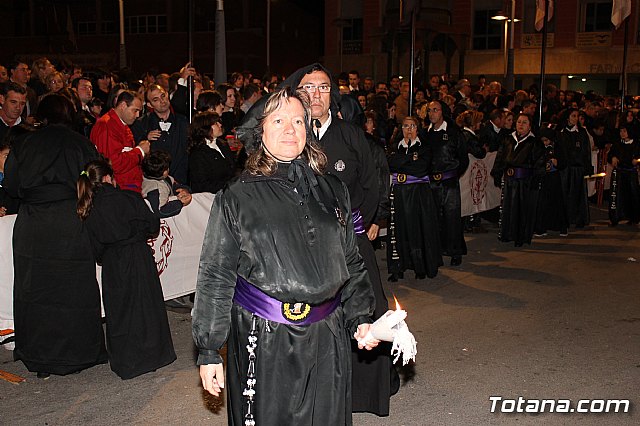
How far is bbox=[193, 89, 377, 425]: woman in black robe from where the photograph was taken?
3318 mm

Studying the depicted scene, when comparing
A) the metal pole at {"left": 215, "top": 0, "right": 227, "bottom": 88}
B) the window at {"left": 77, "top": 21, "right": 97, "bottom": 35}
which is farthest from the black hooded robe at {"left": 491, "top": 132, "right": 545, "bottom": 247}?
the window at {"left": 77, "top": 21, "right": 97, "bottom": 35}

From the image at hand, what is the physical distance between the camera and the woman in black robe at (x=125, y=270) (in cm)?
592

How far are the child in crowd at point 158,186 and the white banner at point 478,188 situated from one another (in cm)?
618

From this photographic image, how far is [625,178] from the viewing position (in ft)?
44.2

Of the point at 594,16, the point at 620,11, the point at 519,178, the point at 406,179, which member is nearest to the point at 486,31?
the point at 594,16

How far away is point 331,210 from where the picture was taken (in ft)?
11.5

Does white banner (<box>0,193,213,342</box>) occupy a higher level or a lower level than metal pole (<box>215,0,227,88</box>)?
lower

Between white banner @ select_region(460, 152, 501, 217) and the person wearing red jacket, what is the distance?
6187 millimetres

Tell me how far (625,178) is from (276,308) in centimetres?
1161

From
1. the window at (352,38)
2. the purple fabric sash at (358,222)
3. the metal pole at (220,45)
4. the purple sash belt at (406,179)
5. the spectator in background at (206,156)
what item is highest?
the window at (352,38)

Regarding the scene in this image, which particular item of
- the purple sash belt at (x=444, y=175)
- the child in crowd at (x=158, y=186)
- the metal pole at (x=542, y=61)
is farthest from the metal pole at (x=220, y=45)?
the metal pole at (x=542, y=61)

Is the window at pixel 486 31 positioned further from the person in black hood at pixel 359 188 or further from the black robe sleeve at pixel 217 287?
the black robe sleeve at pixel 217 287

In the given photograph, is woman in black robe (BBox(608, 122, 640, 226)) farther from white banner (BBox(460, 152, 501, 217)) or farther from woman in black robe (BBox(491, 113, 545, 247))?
woman in black robe (BBox(491, 113, 545, 247))

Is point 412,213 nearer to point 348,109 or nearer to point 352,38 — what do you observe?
point 348,109
